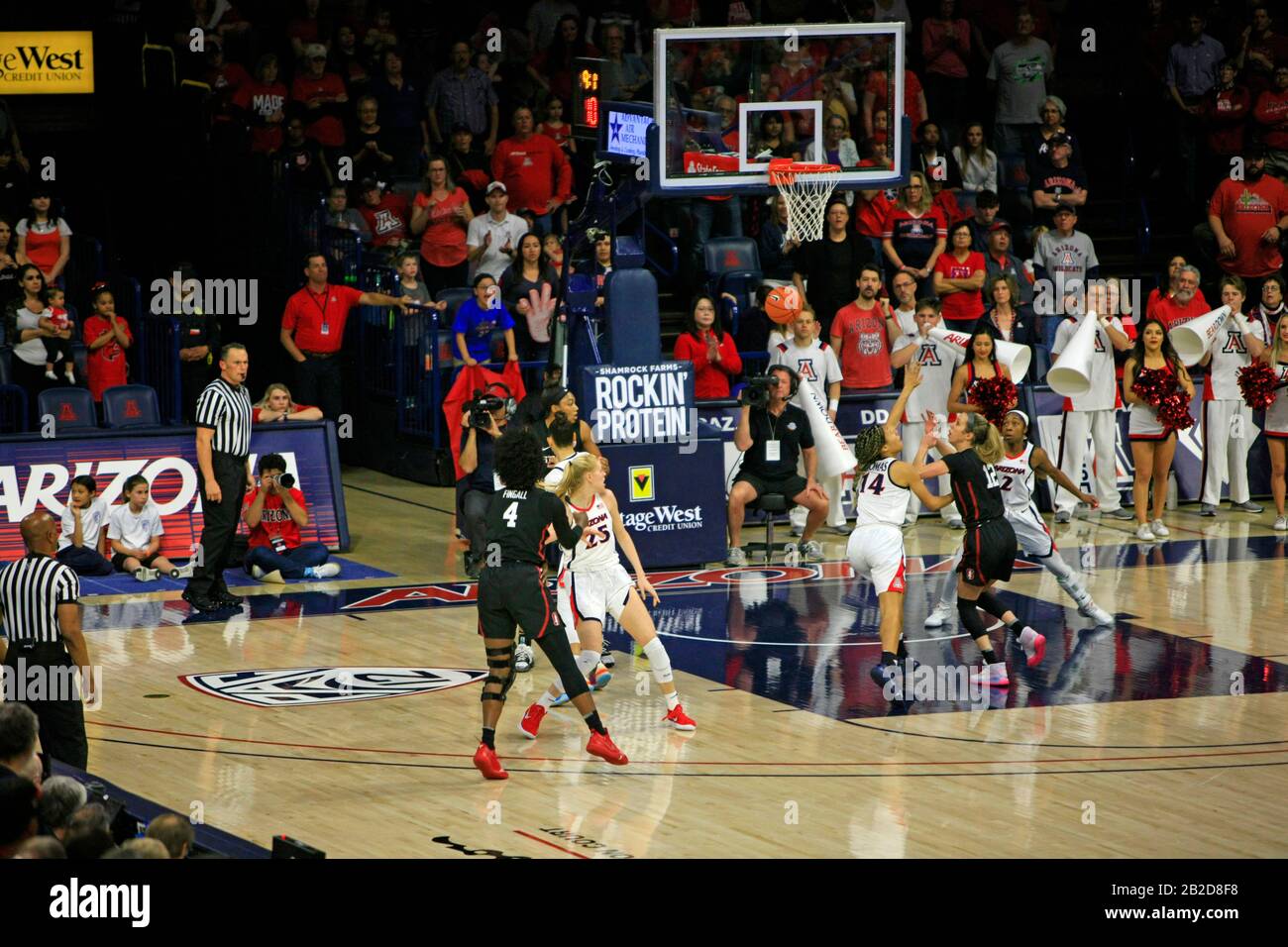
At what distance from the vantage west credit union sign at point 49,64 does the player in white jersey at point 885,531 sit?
13.0m

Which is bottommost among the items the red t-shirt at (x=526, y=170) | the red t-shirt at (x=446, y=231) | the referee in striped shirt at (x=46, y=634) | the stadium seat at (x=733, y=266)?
the referee in striped shirt at (x=46, y=634)

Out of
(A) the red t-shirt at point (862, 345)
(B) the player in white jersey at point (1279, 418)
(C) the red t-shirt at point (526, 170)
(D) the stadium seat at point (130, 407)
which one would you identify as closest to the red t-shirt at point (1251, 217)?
(B) the player in white jersey at point (1279, 418)

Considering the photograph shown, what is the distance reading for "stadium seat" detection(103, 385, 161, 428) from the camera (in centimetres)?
1741

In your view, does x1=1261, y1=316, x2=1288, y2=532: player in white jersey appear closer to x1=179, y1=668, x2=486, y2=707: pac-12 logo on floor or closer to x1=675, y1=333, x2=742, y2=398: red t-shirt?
x1=675, y1=333, x2=742, y2=398: red t-shirt

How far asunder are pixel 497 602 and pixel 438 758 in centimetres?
108

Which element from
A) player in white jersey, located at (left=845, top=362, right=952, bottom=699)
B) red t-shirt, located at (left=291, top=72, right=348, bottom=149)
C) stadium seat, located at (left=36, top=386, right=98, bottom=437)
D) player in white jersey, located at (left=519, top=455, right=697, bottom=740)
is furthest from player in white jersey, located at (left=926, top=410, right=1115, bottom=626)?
red t-shirt, located at (left=291, top=72, right=348, bottom=149)

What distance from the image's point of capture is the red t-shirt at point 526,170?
21406 mm

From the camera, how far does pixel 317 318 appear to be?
19.7m

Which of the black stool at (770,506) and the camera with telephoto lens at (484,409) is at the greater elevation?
the camera with telephoto lens at (484,409)

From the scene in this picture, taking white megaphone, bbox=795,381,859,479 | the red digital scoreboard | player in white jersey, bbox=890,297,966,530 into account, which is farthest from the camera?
player in white jersey, bbox=890,297,966,530

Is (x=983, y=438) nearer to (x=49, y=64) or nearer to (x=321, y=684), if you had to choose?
(x=321, y=684)

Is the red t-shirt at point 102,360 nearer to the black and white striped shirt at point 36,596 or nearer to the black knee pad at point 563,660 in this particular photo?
the black and white striped shirt at point 36,596

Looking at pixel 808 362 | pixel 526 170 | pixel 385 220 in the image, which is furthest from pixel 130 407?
pixel 808 362

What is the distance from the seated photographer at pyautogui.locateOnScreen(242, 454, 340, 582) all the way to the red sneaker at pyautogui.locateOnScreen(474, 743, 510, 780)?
595 centimetres
